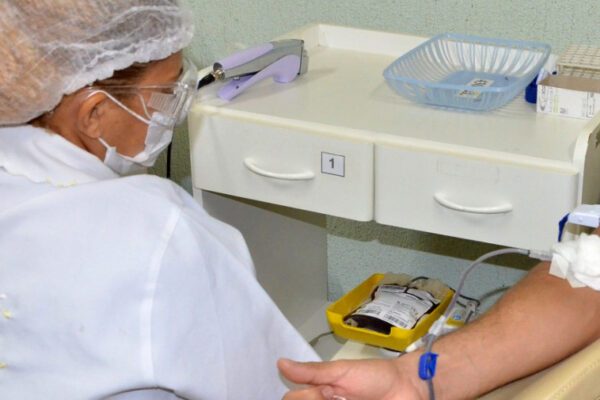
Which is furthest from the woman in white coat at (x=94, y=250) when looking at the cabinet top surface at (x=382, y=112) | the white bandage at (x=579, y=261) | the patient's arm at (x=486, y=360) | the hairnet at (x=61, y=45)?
the cabinet top surface at (x=382, y=112)

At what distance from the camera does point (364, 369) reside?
4.32 feet

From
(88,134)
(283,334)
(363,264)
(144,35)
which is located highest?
(144,35)

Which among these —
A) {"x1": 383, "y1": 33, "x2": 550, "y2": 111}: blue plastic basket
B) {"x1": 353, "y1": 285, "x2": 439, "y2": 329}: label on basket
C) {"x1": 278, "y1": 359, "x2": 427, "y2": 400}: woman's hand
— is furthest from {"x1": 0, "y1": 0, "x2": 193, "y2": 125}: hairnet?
{"x1": 353, "y1": 285, "x2": 439, "y2": 329}: label on basket

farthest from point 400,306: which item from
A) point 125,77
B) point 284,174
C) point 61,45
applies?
point 61,45

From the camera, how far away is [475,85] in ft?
6.31

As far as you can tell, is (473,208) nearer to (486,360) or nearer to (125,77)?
(486,360)

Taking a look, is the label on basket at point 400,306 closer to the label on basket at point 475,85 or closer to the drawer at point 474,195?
the drawer at point 474,195

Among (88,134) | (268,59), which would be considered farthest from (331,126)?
(88,134)

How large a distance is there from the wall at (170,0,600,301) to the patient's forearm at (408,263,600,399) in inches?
34.6

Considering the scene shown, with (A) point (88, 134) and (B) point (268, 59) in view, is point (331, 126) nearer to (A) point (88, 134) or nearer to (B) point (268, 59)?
(B) point (268, 59)

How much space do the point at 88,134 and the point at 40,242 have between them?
0.18 m

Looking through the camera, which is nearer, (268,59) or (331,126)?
(331,126)

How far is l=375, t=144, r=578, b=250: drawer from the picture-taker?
1654mm

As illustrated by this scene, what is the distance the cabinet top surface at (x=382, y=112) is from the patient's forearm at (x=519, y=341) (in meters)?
0.37
